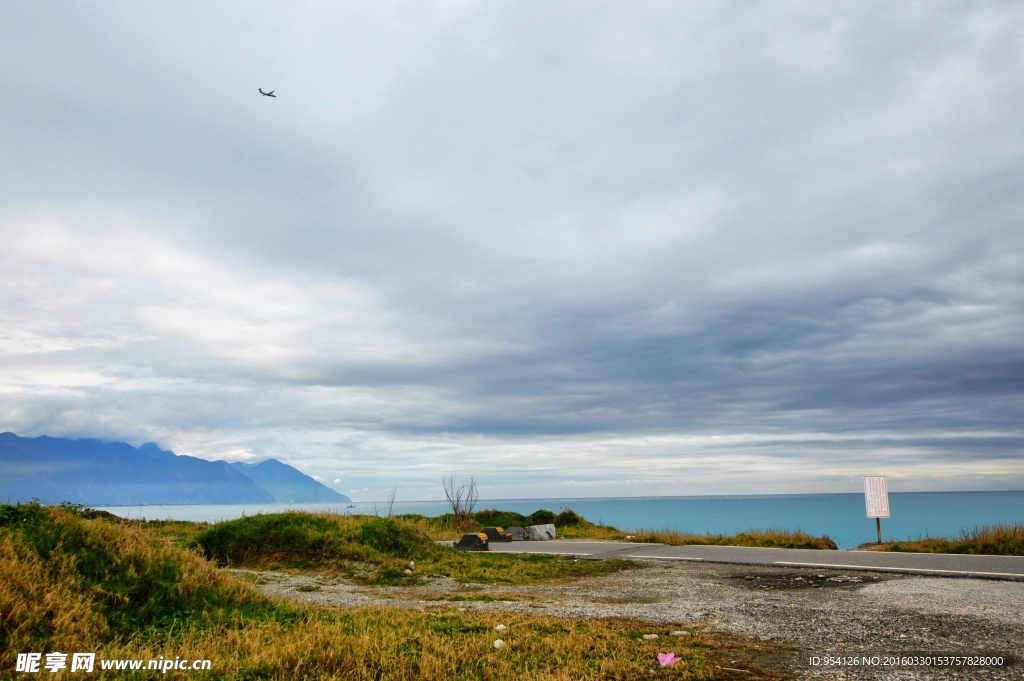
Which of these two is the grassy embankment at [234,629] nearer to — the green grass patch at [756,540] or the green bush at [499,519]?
the green grass patch at [756,540]

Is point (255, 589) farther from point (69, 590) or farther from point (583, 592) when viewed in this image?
point (583, 592)

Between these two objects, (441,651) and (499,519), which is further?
(499,519)

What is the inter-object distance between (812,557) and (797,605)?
7624 millimetres

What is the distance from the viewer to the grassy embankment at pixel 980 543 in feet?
59.2

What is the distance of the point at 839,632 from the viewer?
9.05m

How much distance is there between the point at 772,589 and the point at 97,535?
12.1m

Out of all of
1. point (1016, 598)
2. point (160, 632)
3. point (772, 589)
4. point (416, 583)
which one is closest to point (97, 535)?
point (160, 632)

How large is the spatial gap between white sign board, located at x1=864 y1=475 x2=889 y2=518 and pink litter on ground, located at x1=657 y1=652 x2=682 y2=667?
1806cm

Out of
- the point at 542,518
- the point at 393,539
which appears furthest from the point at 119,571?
the point at 542,518

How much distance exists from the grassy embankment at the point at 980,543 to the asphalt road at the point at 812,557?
1.50 meters

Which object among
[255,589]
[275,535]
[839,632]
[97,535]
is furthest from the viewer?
[275,535]

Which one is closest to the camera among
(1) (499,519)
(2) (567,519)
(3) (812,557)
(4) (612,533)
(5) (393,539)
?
(3) (812,557)

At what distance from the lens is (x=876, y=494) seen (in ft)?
74.3

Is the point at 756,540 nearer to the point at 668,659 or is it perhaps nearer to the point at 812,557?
the point at 812,557
